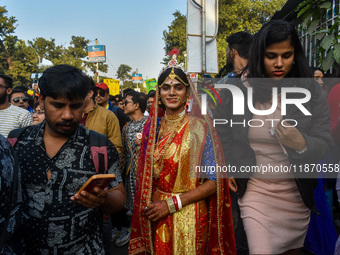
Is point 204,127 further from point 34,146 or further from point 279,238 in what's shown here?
point 34,146

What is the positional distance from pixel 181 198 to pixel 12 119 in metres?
2.77

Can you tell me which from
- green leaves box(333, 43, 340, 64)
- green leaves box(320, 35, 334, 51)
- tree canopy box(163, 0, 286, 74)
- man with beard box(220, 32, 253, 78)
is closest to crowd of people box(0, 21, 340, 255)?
green leaves box(333, 43, 340, 64)

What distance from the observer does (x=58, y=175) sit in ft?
5.57

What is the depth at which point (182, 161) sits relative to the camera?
7.81 feet

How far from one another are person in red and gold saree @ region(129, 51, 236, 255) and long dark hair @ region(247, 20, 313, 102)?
546 mm

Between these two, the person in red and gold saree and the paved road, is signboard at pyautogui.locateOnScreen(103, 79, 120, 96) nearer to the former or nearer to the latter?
the paved road

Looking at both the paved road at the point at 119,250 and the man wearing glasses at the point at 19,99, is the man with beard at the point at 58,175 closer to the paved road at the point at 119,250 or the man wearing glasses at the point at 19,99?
the paved road at the point at 119,250

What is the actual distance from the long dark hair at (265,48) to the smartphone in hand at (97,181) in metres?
1.25

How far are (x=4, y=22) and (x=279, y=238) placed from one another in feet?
145

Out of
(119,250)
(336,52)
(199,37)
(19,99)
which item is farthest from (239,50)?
(19,99)

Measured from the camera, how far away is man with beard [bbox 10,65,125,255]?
1.68 metres

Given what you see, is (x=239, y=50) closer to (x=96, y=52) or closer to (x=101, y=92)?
(x=101, y=92)

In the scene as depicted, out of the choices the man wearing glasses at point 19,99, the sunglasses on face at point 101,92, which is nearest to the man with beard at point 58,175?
the sunglasses on face at point 101,92

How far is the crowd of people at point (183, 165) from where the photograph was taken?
5.56 ft
